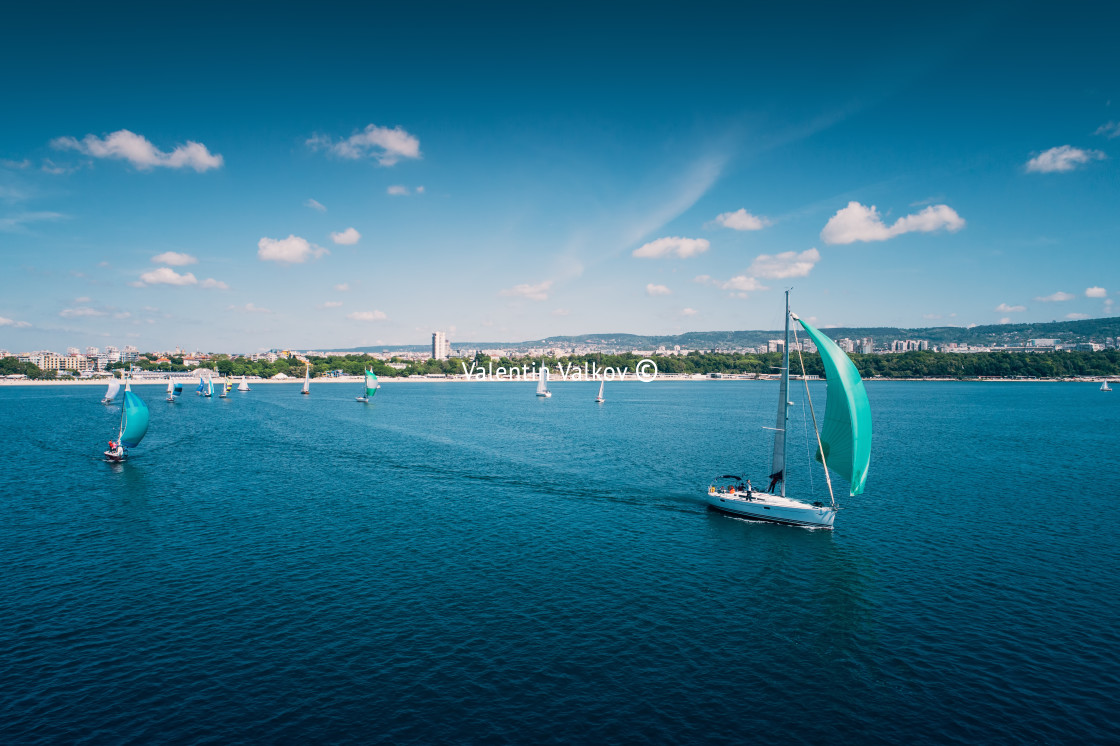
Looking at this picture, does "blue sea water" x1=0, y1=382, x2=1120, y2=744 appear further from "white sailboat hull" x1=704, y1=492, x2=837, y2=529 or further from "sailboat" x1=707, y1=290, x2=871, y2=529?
"sailboat" x1=707, y1=290, x2=871, y2=529

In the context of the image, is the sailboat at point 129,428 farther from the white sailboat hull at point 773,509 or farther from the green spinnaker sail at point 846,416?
the green spinnaker sail at point 846,416

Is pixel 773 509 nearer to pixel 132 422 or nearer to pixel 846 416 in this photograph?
pixel 846 416

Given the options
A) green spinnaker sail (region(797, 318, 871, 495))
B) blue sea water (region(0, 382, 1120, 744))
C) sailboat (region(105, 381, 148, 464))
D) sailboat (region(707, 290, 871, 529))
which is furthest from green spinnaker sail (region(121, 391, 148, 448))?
green spinnaker sail (region(797, 318, 871, 495))

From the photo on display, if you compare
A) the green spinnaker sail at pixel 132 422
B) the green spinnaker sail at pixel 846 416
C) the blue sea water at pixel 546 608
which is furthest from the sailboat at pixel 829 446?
the green spinnaker sail at pixel 132 422

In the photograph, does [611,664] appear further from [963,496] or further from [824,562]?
[963,496]

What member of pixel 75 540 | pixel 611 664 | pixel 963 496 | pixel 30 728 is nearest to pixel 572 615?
pixel 611 664

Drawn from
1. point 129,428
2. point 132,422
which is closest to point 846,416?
point 132,422
